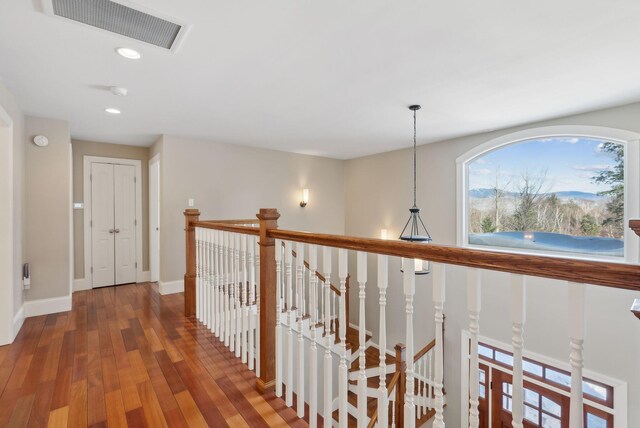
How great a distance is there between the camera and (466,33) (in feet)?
6.09

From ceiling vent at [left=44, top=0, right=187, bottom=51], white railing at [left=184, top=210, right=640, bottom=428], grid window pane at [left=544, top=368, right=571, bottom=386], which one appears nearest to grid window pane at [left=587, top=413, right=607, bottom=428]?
grid window pane at [left=544, top=368, right=571, bottom=386]

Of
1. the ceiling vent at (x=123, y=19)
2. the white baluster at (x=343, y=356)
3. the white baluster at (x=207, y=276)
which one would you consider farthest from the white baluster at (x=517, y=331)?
the white baluster at (x=207, y=276)

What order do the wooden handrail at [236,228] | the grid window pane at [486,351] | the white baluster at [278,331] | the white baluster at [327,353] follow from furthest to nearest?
the grid window pane at [486,351]
the wooden handrail at [236,228]
the white baluster at [278,331]
the white baluster at [327,353]

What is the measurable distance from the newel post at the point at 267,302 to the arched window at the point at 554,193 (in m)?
3.46

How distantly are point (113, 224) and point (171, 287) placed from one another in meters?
1.61

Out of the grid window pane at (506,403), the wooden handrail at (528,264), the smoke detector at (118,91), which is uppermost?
the smoke detector at (118,91)

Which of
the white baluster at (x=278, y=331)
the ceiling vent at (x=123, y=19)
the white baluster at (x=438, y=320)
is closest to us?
the white baluster at (x=438, y=320)

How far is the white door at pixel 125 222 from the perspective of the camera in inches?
192

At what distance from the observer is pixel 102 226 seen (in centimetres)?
477

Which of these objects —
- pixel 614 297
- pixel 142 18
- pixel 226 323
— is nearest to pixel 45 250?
pixel 226 323

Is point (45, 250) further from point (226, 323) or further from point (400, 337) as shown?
point (400, 337)

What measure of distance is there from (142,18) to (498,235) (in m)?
4.46

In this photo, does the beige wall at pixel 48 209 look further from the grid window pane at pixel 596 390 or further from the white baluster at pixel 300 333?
the grid window pane at pixel 596 390

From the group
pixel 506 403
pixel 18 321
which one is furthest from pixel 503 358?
pixel 18 321
